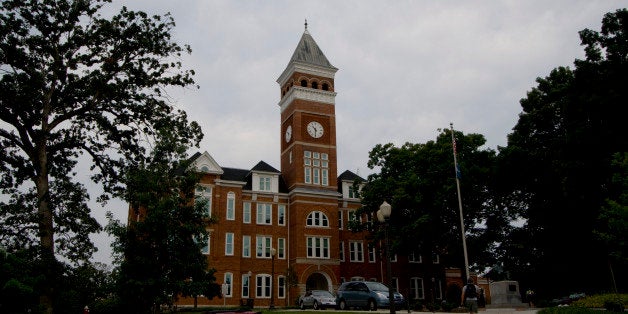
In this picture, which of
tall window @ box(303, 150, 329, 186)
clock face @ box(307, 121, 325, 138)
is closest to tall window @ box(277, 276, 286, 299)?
tall window @ box(303, 150, 329, 186)

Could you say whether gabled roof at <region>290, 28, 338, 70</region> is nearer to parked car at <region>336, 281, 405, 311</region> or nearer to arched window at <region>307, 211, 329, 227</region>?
arched window at <region>307, 211, 329, 227</region>

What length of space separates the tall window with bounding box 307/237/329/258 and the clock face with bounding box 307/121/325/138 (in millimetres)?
11008

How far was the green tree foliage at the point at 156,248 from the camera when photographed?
23.3m

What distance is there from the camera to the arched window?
53178 mm

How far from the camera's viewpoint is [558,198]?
38.5 m

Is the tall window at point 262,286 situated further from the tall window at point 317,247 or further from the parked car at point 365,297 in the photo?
the parked car at point 365,297

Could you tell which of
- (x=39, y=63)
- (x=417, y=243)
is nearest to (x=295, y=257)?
(x=417, y=243)

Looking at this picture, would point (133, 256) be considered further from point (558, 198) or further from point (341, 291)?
point (558, 198)

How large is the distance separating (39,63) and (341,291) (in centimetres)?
2056

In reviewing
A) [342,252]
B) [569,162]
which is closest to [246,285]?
[342,252]

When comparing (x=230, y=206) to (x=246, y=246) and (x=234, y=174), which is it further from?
(x=246, y=246)

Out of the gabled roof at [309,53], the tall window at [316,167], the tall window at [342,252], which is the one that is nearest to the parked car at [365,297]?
the tall window at [342,252]

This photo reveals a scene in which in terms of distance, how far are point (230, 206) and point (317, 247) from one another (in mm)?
9495

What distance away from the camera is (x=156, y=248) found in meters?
24.3
